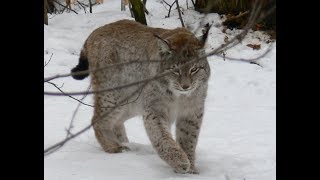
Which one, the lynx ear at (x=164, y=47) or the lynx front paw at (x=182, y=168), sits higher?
the lynx ear at (x=164, y=47)

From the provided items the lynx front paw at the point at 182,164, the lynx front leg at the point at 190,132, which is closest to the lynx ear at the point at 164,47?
the lynx front leg at the point at 190,132

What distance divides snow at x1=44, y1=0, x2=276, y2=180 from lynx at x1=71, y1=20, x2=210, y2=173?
0.20 m

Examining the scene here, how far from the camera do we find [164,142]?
5309mm

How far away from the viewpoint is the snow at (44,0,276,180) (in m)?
5.36

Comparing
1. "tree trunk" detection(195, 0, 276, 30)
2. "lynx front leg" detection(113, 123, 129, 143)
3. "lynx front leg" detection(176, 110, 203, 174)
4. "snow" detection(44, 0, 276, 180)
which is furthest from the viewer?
"tree trunk" detection(195, 0, 276, 30)

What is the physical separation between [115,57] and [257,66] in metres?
3.97

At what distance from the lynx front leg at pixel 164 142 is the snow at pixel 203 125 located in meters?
0.10

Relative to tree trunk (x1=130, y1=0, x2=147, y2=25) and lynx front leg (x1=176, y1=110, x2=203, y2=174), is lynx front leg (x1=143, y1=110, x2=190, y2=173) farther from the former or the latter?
tree trunk (x1=130, y1=0, x2=147, y2=25)

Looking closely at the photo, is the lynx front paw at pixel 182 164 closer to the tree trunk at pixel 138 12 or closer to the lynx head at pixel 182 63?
the lynx head at pixel 182 63

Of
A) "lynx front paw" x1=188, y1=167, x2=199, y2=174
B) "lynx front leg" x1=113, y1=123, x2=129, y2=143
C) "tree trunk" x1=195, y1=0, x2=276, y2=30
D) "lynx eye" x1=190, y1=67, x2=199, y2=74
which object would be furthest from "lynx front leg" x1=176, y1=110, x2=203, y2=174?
"tree trunk" x1=195, y1=0, x2=276, y2=30

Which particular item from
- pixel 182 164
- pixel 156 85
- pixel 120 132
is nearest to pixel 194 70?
pixel 156 85

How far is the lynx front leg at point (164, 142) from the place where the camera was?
17.2 ft

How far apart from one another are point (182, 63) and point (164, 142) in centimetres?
66
